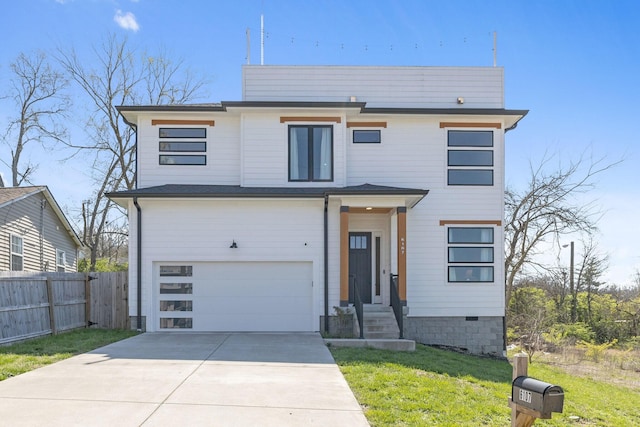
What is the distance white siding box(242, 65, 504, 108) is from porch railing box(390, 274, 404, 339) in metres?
4.80

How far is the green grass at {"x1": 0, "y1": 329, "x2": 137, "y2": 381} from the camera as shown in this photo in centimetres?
820

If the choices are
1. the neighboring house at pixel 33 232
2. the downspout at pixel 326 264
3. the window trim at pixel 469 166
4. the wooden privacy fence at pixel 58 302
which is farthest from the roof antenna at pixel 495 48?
the neighboring house at pixel 33 232

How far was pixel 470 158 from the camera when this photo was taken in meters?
14.2

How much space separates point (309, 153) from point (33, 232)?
11.3 metres

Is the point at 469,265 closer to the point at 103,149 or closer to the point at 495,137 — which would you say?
the point at 495,137

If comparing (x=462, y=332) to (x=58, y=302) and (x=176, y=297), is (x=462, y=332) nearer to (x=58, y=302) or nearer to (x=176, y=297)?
(x=176, y=297)

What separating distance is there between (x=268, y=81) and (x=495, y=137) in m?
6.24

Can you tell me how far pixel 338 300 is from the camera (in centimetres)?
1322

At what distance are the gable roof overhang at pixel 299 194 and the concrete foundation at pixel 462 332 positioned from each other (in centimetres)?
317

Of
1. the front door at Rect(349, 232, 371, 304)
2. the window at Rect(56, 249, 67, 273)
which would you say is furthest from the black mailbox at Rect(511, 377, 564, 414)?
the window at Rect(56, 249, 67, 273)

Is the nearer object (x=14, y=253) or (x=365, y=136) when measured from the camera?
(x=365, y=136)

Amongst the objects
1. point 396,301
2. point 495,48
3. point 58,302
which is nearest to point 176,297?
point 58,302

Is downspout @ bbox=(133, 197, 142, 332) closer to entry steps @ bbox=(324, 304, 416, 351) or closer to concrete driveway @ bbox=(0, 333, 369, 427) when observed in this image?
concrete driveway @ bbox=(0, 333, 369, 427)

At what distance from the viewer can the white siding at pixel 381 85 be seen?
47.8 feet
